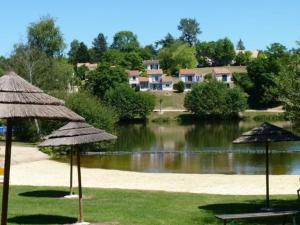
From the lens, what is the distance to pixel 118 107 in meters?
100

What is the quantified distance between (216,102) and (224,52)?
193 feet

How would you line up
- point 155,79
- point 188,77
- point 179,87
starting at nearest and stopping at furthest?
point 179,87 < point 188,77 < point 155,79

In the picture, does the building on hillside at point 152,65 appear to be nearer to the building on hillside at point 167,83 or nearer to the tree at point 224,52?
the tree at point 224,52

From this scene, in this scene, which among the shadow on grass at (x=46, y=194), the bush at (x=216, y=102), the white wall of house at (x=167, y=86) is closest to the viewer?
the shadow on grass at (x=46, y=194)

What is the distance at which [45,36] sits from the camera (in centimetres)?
7162

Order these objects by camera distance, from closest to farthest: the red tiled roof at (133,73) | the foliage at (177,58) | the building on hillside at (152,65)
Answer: the red tiled roof at (133,73) → the foliage at (177,58) → the building on hillside at (152,65)

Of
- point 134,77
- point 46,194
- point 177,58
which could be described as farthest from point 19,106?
point 177,58

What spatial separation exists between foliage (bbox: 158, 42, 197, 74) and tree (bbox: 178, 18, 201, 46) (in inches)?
1535

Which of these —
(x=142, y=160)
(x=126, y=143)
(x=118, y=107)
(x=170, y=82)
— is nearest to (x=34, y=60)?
(x=126, y=143)

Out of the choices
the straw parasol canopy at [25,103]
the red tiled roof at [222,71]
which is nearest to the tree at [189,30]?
the red tiled roof at [222,71]

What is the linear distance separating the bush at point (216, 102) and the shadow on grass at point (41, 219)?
8722 cm

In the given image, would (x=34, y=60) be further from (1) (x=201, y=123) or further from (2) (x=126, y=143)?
(1) (x=201, y=123)

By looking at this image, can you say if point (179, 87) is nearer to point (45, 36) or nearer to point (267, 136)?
point (45, 36)

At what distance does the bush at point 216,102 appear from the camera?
103875mm
